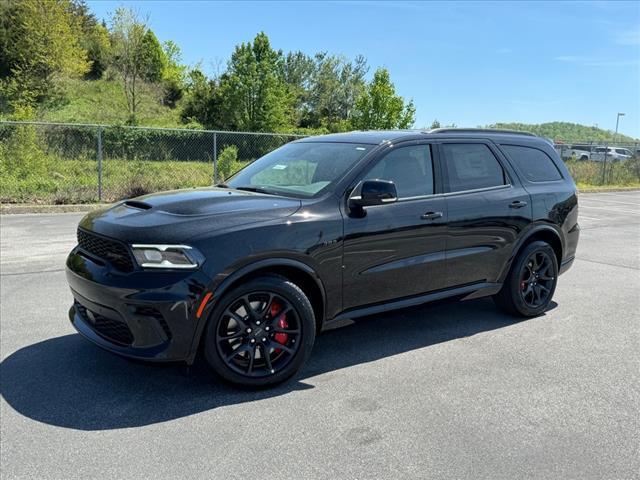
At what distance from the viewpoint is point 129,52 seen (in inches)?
1433

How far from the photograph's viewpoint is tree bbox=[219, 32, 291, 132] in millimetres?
38031

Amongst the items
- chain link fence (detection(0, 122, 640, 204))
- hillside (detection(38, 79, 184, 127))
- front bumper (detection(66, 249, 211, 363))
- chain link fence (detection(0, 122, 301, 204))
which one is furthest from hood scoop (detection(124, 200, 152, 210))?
hillside (detection(38, 79, 184, 127))

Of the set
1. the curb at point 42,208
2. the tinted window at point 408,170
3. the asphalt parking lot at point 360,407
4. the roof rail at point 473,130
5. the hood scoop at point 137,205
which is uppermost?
the roof rail at point 473,130

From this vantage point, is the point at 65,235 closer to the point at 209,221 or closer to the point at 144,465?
the point at 209,221

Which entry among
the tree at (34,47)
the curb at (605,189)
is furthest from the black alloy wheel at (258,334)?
the tree at (34,47)

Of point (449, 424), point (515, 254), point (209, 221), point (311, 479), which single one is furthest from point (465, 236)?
point (311, 479)

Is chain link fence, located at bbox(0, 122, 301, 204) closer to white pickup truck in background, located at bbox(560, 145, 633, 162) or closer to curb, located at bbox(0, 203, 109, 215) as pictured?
curb, located at bbox(0, 203, 109, 215)

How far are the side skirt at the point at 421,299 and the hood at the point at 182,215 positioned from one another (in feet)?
2.99

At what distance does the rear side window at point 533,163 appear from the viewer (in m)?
5.48

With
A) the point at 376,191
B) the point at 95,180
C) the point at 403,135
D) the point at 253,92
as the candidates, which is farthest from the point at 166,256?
the point at 253,92

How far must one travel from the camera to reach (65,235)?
987cm

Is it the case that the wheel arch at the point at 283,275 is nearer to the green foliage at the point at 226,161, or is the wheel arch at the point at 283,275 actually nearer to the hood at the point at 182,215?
the hood at the point at 182,215

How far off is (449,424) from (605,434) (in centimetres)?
91

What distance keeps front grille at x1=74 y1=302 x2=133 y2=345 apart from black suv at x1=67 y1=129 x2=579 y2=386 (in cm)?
1
